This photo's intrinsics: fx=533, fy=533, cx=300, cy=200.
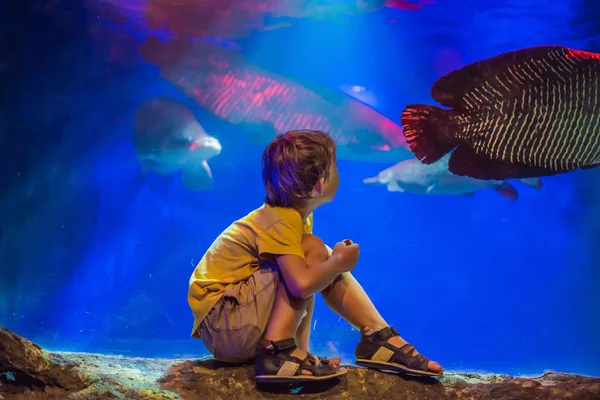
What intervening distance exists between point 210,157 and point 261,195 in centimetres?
41

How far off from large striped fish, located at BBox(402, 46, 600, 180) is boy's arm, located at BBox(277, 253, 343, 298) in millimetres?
897

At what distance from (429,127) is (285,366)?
1157mm

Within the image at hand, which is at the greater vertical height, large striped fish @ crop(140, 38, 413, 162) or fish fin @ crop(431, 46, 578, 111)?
large striped fish @ crop(140, 38, 413, 162)

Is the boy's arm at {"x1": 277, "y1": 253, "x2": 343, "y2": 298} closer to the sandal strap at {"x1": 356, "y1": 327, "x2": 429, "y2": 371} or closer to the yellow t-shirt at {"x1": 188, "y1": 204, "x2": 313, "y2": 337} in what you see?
the yellow t-shirt at {"x1": 188, "y1": 204, "x2": 313, "y2": 337}

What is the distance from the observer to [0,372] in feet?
4.07

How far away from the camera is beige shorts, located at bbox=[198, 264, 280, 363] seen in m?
1.46

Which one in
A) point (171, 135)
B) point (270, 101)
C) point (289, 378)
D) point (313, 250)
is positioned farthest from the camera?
point (171, 135)

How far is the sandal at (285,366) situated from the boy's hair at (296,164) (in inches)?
15.7

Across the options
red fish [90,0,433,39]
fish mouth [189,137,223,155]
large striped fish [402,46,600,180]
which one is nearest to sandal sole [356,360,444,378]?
large striped fish [402,46,600,180]

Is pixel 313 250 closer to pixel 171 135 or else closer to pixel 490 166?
pixel 490 166

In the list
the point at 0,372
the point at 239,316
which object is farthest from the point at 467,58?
the point at 0,372

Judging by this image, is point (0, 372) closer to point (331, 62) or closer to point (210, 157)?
point (210, 157)

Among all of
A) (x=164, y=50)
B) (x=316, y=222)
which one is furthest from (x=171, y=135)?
(x=316, y=222)

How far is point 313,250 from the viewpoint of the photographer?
148cm
